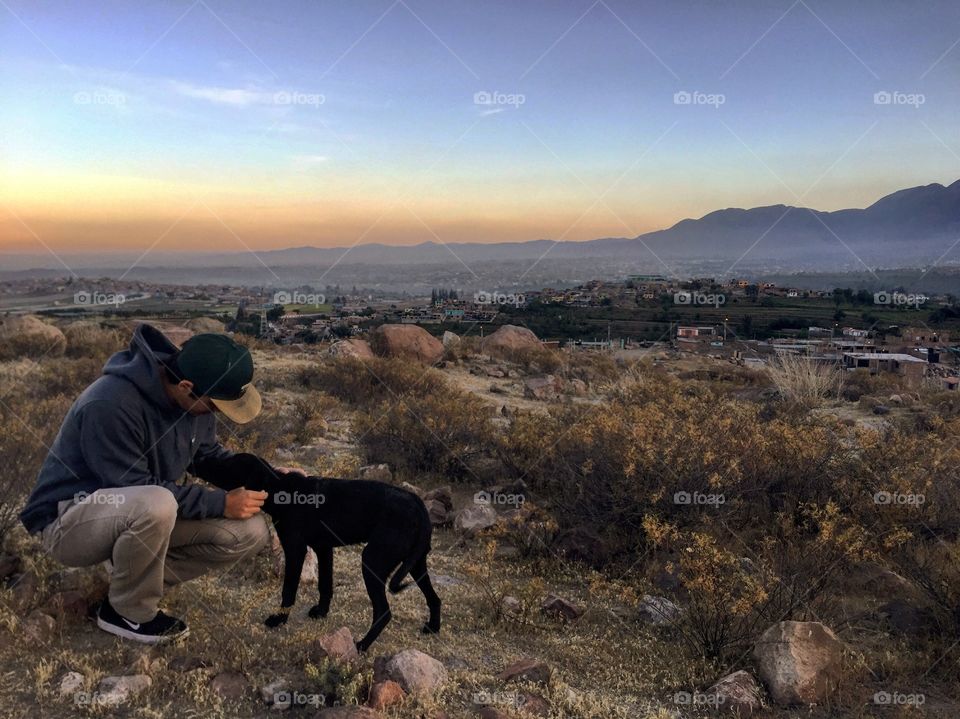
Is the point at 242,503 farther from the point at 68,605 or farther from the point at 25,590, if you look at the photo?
the point at 25,590

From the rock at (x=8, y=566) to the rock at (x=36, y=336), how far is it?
12.4m

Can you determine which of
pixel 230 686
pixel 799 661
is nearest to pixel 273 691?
pixel 230 686

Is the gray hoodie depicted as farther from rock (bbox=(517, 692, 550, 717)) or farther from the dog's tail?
rock (bbox=(517, 692, 550, 717))

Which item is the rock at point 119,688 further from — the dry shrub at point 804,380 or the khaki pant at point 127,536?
the dry shrub at point 804,380

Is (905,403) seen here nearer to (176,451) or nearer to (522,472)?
(522,472)

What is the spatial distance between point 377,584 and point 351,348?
520 inches

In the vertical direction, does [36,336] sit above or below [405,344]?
above

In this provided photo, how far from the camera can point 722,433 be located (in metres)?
6.56

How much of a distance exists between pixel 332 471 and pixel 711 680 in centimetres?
401

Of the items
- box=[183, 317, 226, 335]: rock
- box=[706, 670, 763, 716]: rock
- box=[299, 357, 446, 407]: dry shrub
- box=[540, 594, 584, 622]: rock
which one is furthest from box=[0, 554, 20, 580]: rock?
box=[183, 317, 226, 335]: rock

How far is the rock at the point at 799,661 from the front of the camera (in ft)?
11.9

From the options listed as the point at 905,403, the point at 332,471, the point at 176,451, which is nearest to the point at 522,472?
the point at 332,471

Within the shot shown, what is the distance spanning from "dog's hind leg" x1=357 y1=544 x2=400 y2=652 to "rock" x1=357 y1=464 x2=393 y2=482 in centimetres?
392

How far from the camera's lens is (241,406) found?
3.78m
